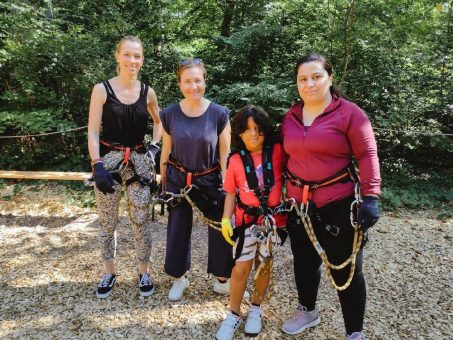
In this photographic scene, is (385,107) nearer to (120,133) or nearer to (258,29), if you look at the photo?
(258,29)

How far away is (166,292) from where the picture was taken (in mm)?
3215

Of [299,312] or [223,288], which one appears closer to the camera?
[299,312]

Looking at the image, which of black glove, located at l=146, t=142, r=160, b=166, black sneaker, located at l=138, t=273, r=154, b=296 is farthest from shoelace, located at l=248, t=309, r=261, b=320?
black glove, located at l=146, t=142, r=160, b=166

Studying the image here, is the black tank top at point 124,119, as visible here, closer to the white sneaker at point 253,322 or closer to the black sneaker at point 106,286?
the black sneaker at point 106,286

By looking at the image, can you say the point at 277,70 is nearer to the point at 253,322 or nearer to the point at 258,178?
the point at 258,178

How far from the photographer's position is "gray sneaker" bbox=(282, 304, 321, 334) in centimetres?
268

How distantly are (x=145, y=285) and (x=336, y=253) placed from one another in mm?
1727

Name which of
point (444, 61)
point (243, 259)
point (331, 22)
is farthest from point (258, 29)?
point (243, 259)

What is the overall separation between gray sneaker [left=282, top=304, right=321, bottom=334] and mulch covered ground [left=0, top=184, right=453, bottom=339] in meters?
0.06

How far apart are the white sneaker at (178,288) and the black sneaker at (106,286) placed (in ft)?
1.71

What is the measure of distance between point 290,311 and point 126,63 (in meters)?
2.36

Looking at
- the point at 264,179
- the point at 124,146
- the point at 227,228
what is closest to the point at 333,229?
the point at 264,179

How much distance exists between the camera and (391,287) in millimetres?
3381

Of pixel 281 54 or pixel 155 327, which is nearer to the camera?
pixel 155 327
